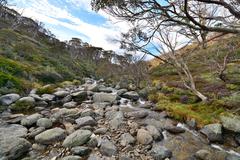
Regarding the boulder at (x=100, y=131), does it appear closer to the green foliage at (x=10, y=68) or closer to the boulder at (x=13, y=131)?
the boulder at (x=13, y=131)

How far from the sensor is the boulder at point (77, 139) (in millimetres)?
7715

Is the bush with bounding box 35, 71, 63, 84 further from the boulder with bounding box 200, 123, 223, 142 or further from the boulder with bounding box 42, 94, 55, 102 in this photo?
the boulder with bounding box 200, 123, 223, 142

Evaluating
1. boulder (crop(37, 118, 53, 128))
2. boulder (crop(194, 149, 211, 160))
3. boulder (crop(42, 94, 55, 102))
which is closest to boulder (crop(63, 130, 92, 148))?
boulder (crop(37, 118, 53, 128))

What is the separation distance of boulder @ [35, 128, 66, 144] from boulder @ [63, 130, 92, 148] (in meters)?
0.37

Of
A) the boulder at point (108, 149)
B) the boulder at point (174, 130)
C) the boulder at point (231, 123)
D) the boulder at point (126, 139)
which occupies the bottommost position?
the boulder at point (108, 149)

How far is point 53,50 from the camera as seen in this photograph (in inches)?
1884

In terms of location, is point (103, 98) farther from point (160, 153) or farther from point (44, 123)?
point (160, 153)

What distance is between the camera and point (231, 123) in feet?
31.4

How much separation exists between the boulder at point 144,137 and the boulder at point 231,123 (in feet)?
10.8

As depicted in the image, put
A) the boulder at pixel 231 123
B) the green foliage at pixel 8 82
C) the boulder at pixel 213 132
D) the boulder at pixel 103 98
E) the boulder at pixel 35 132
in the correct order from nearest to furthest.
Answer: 1. the boulder at pixel 35 132
2. the boulder at pixel 213 132
3. the boulder at pixel 231 123
4. the green foliage at pixel 8 82
5. the boulder at pixel 103 98

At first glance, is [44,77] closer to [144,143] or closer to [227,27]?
[144,143]

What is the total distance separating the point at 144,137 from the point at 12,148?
430 cm

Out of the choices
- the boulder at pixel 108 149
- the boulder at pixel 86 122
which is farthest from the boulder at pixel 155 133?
the boulder at pixel 86 122

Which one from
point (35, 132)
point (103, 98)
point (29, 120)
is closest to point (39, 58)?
point (103, 98)
